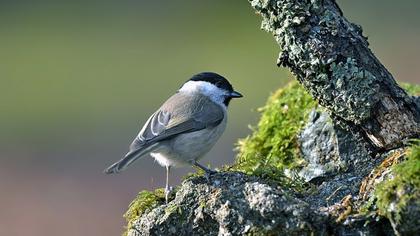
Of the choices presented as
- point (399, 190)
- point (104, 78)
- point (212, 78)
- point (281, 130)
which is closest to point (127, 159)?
point (281, 130)

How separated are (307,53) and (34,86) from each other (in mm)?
13403

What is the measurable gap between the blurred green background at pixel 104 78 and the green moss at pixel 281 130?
421 cm

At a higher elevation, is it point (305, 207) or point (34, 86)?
point (34, 86)

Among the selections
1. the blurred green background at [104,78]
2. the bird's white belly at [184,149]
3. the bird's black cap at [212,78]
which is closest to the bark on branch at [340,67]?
the bird's white belly at [184,149]

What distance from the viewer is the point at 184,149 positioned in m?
5.11

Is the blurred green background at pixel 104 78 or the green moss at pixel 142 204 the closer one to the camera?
the green moss at pixel 142 204

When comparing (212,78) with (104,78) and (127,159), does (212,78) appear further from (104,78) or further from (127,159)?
(104,78)

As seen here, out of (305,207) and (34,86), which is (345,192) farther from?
(34,86)

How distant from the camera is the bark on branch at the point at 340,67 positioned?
403 centimetres

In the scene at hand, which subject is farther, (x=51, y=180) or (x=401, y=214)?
(x=51, y=180)

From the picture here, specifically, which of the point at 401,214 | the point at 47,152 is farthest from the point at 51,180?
the point at 401,214

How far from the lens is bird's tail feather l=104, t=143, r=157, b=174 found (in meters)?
4.50

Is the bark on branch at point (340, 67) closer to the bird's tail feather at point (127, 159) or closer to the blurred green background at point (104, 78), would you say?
the bird's tail feather at point (127, 159)

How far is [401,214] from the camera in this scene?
3229 mm
